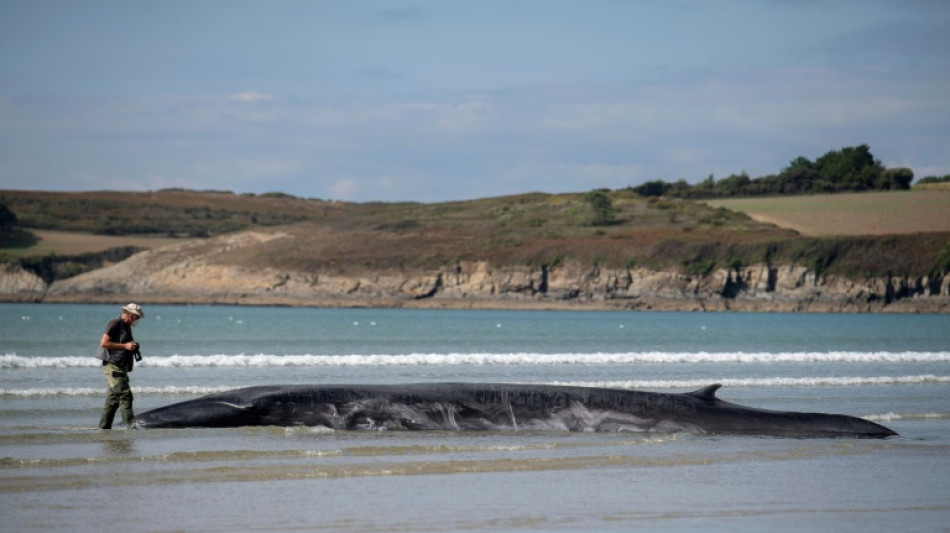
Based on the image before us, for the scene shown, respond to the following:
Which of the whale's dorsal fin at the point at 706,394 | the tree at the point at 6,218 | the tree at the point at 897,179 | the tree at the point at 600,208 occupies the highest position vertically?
the tree at the point at 897,179

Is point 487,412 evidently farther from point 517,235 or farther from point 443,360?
point 517,235

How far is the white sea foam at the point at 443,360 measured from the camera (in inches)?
992

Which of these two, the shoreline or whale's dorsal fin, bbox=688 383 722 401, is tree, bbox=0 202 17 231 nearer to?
the shoreline

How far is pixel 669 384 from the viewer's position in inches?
841

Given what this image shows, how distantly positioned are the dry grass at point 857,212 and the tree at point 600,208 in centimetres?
1251

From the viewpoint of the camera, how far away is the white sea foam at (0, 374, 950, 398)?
722 inches

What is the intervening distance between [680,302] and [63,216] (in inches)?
3138

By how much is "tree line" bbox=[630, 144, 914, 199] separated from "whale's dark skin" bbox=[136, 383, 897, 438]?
12687 cm

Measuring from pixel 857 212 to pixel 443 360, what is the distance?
308 feet

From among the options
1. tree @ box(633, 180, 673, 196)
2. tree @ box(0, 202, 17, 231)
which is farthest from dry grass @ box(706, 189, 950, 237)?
tree @ box(0, 202, 17, 231)

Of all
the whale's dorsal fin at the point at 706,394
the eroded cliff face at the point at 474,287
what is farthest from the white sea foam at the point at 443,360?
the eroded cliff face at the point at 474,287

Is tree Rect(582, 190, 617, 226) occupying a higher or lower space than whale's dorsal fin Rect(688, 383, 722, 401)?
higher

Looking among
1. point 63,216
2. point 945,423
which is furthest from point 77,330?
point 63,216

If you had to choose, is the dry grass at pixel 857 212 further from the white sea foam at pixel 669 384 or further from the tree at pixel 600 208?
the white sea foam at pixel 669 384
